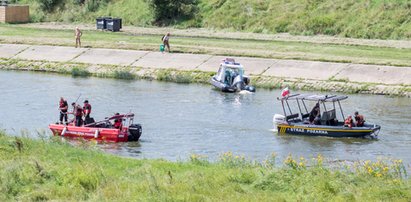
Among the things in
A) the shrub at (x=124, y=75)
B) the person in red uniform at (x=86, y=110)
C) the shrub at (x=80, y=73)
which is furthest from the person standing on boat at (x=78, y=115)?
the shrub at (x=80, y=73)

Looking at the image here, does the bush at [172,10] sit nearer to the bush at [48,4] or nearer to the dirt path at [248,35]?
the dirt path at [248,35]

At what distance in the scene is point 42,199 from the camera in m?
25.0

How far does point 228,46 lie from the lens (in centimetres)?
6750

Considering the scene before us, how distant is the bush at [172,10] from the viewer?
3228 inches

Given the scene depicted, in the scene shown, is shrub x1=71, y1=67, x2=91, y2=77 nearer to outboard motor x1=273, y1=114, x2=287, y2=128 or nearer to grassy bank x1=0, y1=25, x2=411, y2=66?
grassy bank x1=0, y1=25, x2=411, y2=66

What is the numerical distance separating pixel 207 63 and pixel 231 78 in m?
6.54

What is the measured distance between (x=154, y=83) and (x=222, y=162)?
2957cm

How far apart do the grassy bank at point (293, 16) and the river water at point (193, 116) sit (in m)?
17.3

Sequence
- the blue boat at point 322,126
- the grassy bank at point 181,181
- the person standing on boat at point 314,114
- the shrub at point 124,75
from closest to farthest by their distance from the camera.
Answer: the grassy bank at point 181,181 < the blue boat at point 322,126 < the person standing on boat at point 314,114 < the shrub at point 124,75

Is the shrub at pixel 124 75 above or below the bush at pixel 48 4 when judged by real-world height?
below

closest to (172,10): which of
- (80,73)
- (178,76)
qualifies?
(80,73)

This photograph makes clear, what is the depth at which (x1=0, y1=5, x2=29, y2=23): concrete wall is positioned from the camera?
89.8m

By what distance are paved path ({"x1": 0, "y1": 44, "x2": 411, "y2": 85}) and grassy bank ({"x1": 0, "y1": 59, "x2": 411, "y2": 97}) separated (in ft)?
2.61

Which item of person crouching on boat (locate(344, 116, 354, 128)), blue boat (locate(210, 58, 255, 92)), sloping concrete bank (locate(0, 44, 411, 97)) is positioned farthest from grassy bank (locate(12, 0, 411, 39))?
person crouching on boat (locate(344, 116, 354, 128))
